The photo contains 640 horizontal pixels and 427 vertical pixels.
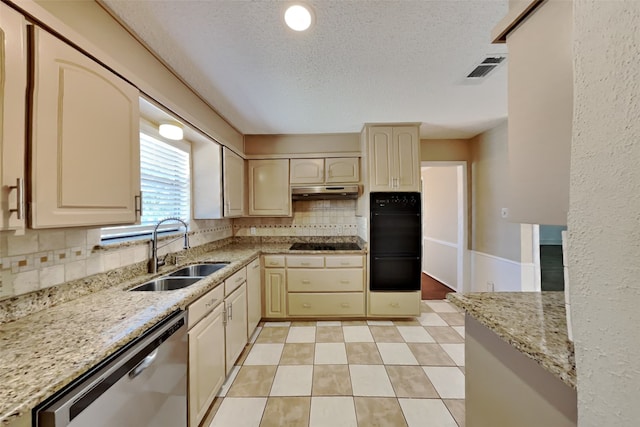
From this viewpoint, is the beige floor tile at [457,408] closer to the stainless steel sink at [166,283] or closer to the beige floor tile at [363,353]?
the beige floor tile at [363,353]

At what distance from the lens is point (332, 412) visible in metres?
1.67

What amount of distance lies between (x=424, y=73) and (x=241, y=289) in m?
2.33

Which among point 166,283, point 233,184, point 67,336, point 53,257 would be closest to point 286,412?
point 166,283

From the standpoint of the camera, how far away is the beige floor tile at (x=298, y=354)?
2.22 m

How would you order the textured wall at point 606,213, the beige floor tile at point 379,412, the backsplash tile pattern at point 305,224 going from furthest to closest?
1. the backsplash tile pattern at point 305,224
2. the beige floor tile at point 379,412
3. the textured wall at point 606,213

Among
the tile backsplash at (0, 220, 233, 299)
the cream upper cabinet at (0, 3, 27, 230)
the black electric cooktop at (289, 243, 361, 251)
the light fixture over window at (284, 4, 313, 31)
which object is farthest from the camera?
the black electric cooktop at (289, 243, 361, 251)

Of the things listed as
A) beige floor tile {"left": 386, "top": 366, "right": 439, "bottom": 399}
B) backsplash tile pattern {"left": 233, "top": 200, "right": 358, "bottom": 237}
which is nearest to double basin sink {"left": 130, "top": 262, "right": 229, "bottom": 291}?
backsplash tile pattern {"left": 233, "top": 200, "right": 358, "bottom": 237}

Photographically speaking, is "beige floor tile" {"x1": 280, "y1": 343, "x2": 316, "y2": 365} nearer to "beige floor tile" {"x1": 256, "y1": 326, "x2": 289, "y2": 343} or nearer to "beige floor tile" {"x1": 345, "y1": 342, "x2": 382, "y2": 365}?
"beige floor tile" {"x1": 256, "y1": 326, "x2": 289, "y2": 343}

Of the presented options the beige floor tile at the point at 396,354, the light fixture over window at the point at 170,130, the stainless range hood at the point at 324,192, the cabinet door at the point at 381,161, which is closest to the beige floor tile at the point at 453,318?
the beige floor tile at the point at 396,354

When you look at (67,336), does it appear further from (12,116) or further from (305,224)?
(305,224)

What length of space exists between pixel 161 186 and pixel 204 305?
4.09ft

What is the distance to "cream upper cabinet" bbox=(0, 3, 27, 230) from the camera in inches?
32.0

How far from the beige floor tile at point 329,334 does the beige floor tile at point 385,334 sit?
0.36m

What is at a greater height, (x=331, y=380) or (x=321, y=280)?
(x=321, y=280)
